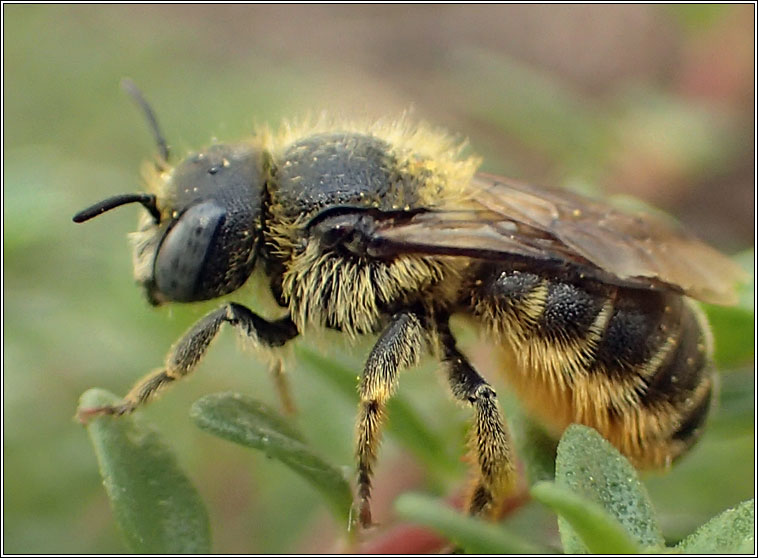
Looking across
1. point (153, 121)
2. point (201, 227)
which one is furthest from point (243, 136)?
point (201, 227)

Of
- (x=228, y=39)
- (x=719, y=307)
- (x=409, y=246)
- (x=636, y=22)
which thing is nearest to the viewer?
(x=409, y=246)

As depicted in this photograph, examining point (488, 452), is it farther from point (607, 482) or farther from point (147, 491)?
point (147, 491)

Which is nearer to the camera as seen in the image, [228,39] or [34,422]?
[34,422]

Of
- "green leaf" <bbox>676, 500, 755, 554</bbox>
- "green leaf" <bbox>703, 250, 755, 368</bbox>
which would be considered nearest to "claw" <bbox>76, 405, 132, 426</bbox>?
"green leaf" <bbox>676, 500, 755, 554</bbox>

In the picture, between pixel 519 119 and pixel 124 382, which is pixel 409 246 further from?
pixel 519 119

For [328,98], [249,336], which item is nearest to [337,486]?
[249,336]

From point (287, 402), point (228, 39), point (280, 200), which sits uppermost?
point (280, 200)

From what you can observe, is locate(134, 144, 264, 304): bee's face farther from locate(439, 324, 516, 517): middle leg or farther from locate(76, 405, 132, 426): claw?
locate(439, 324, 516, 517): middle leg
